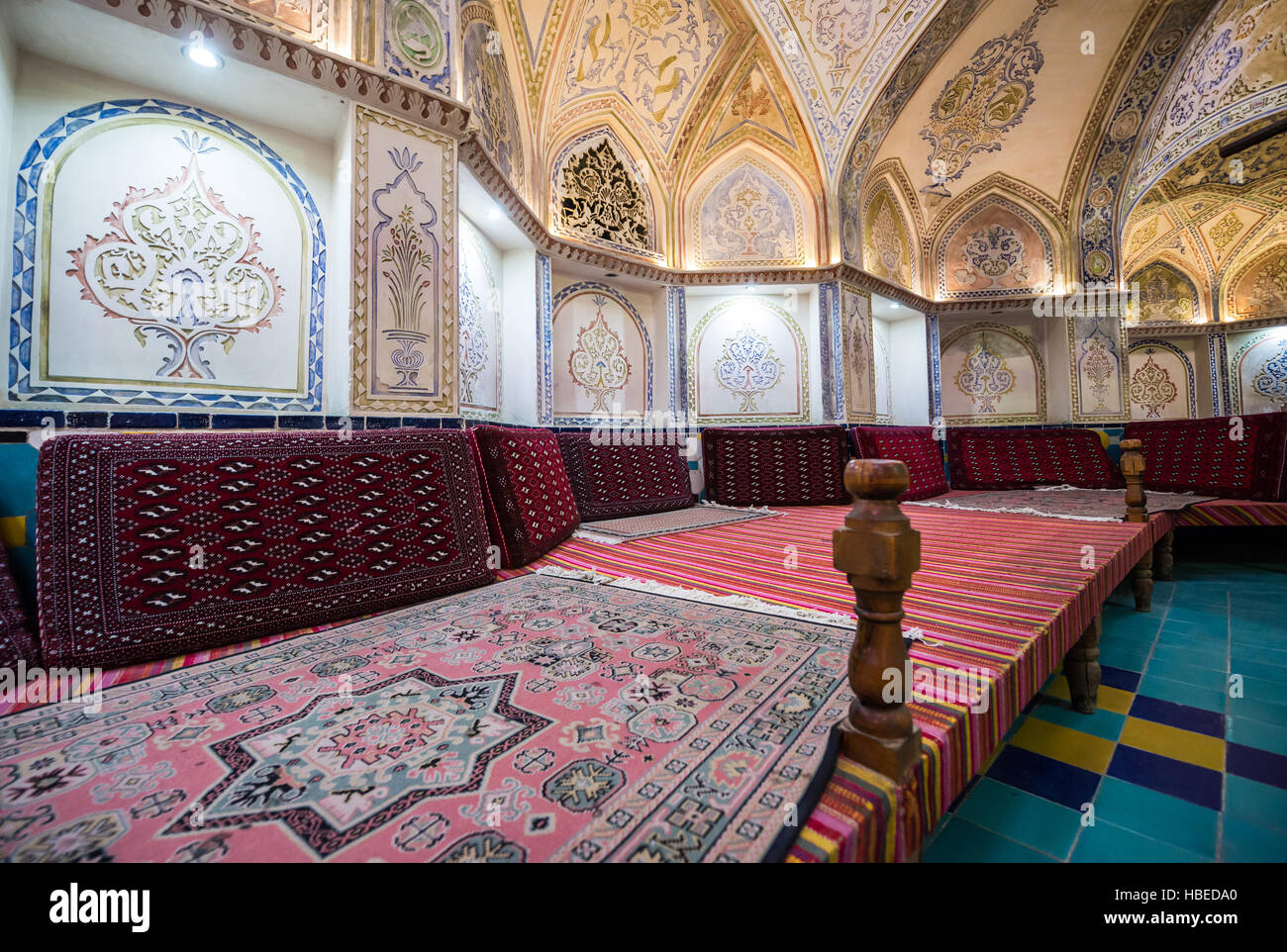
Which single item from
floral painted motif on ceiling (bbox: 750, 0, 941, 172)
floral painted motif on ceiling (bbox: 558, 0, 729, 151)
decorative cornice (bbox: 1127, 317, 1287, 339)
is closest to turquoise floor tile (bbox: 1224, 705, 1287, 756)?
floral painted motif on ceiling (bbox: 750, 0, 941, 172)

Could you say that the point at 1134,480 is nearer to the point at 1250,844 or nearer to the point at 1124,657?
the point at 1124,657

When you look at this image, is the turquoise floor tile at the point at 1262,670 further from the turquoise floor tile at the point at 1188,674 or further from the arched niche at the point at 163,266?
the arched niche at the point at 163,266

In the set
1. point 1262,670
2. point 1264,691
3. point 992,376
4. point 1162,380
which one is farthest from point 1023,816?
point 1162,380

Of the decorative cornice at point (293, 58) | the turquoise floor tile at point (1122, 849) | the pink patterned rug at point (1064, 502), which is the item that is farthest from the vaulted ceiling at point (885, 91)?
the turquoise floor tile at point (1122, 849)

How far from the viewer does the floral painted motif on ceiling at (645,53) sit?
4.10m

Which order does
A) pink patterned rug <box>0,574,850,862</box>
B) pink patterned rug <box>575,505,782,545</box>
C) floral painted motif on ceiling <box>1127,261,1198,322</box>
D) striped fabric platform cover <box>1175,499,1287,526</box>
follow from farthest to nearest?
floral painted motif on ceiling <box>1127,261,1198,322</box> < striped fabric platform cover <box>1175,499,1287,526</box> < pink patterned rug <box>575,505,782,545</box> < pink patterned rug <box>0,574,850,862</box>

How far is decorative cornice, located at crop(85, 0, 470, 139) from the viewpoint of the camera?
6.82 feet

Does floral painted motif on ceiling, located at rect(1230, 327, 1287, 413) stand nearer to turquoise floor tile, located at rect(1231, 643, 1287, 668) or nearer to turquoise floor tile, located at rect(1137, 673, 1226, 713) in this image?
turquoise floor tile, located at rect(1231, 643, 1287, 668)

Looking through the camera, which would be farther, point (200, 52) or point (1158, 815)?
point (200, 52)

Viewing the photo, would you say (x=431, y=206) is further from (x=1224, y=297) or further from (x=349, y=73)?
(x=1224, y=297)

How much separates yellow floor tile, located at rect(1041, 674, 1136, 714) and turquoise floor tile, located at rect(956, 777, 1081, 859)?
3.01ft

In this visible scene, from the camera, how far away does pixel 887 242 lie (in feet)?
20.0

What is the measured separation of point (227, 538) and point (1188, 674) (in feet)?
13.6
